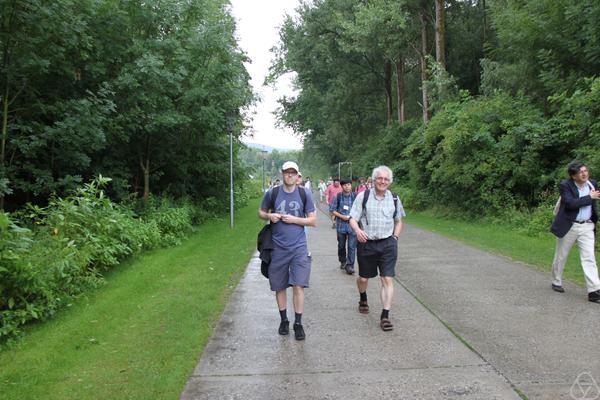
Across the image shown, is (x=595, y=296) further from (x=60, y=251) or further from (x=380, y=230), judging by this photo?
(x=60, y=251)

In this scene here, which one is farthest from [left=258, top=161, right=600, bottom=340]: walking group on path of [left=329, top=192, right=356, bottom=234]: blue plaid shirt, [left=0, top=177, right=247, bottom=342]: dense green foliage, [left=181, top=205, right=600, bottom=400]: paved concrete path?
[left=0, top=177, right=247, bottom=342]: dense green foliage

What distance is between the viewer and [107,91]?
10.8 meters

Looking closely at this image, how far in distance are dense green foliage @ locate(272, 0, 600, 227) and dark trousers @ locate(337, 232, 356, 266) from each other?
654 centimetres

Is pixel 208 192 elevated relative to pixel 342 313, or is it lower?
elevated

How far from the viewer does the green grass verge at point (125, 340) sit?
152 inches

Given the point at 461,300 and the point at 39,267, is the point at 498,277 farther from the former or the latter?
the point at 39,267

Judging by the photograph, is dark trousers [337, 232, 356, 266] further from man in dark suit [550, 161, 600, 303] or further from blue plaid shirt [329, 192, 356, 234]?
man in dark suit [550, 161, 600, 303]

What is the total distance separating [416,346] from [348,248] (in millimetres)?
3975

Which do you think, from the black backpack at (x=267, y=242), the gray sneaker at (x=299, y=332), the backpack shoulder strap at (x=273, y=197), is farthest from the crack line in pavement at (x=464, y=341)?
the backpack shoulder strap at (x=273, y=197)

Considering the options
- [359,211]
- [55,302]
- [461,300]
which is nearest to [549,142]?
[461,300]

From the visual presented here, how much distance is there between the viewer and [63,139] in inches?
390

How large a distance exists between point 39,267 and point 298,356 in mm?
3540

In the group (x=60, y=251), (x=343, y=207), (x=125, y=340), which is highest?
(x=343, y=207)

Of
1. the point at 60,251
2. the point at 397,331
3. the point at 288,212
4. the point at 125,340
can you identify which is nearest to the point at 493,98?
the point at 397,331
